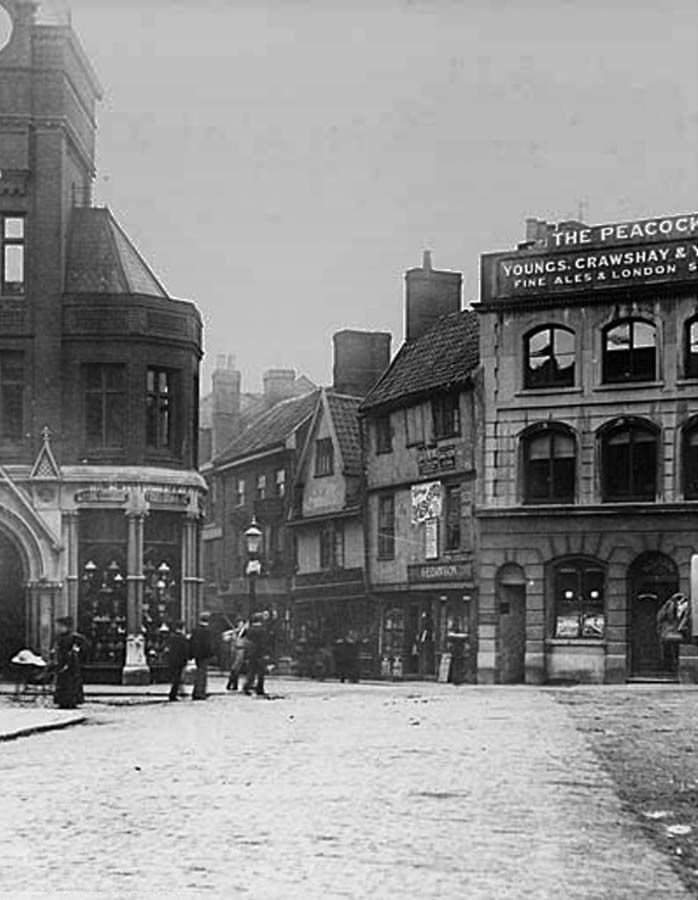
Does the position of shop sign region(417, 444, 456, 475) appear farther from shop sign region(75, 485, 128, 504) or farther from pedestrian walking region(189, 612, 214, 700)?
pedestrian walking region(189, 612, 214, 700)

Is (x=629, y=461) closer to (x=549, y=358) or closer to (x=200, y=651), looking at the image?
(x=549, y=358)

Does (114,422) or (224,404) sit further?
(224,404)

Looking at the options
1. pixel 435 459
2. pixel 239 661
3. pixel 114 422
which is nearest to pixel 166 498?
pixel 114 422

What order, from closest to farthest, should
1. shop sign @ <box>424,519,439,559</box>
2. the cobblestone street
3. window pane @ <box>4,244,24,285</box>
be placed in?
the cobblestone street < window pane @ <box>4,244,24,285</box> < shop sign @ <box>424,519,439,559</box>

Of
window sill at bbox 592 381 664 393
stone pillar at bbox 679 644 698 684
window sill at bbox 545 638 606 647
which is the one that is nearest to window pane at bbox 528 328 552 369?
window sill at bbox 592 381 664 393

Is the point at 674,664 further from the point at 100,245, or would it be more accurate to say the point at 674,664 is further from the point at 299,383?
the point at 299,383

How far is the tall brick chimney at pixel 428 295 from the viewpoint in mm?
55812

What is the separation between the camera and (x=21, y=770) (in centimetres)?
1678

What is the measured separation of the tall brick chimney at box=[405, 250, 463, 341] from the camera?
55812mm

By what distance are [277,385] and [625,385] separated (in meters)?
33.3

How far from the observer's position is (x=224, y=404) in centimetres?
7562

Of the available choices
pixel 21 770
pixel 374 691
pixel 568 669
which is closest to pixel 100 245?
pixel 374 691

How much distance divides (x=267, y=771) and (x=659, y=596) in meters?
28.2

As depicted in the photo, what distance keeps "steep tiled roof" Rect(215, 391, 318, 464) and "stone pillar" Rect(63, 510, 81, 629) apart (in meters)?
22.0
